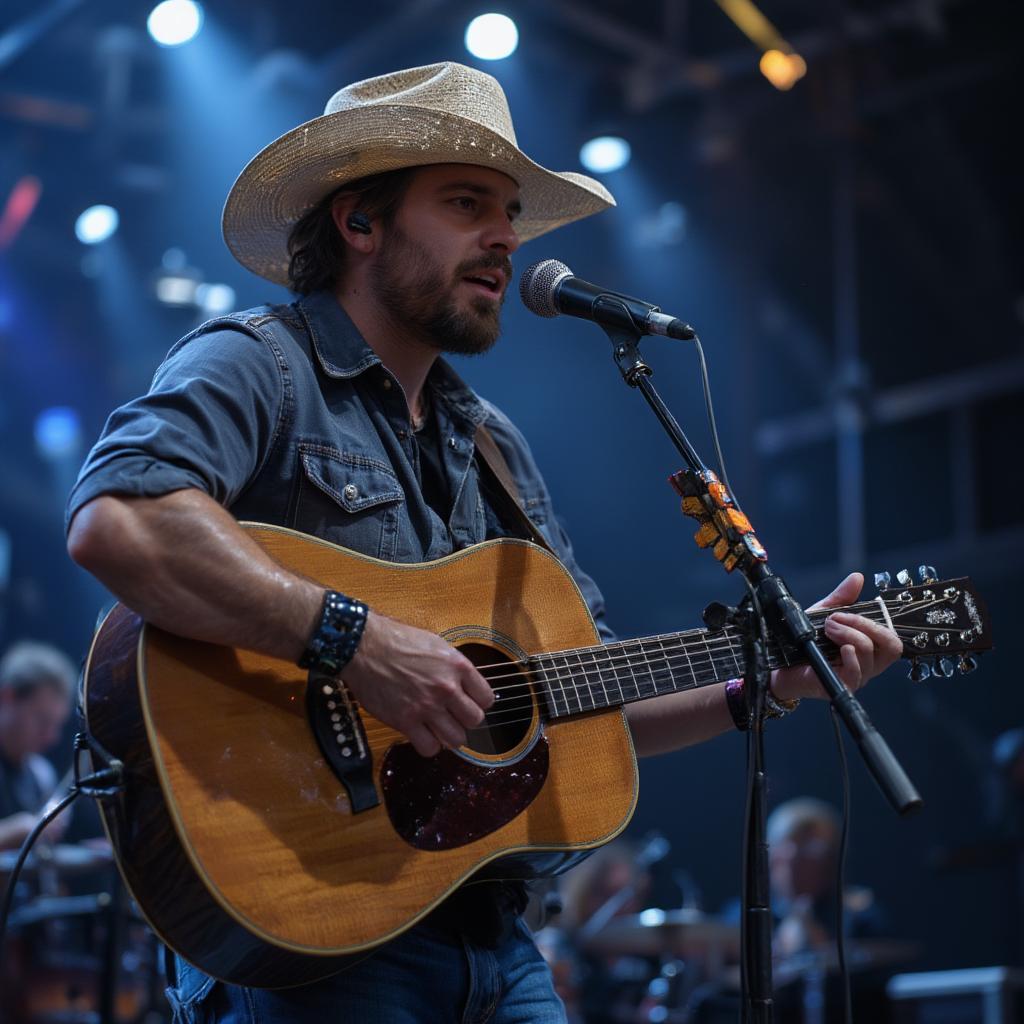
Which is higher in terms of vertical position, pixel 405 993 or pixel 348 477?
pixel 348 477

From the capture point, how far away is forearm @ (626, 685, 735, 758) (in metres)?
2.75

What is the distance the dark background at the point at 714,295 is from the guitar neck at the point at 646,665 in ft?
19.6

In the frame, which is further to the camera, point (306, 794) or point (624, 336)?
point (624, 336)

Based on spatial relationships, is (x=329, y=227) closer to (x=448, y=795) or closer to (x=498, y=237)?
(x=498, y=237)

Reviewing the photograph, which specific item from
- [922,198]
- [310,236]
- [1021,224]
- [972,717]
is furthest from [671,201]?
[310,236]

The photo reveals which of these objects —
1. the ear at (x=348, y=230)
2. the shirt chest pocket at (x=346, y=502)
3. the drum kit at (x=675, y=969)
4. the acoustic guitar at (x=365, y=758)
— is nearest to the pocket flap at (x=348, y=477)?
the shirt chest pocket at (x=346, y=502)

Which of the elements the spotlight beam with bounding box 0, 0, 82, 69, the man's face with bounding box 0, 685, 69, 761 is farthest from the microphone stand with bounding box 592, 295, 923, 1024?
the spotlight beam with bounding box 0, 0, 82, 69

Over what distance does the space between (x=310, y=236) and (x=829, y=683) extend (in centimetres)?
165

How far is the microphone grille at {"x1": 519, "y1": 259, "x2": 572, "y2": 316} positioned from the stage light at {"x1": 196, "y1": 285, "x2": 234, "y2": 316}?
22.7 ft

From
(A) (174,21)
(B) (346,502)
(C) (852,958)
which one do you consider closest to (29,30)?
(A) (174,21)

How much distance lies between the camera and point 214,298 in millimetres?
9352

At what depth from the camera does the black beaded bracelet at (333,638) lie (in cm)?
212

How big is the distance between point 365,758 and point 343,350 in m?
0.89

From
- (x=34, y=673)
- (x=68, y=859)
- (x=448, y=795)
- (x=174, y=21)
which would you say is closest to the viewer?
(x=448, y=795)
